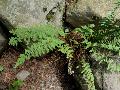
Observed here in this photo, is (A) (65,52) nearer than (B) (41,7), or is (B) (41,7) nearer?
(A) (65,52)

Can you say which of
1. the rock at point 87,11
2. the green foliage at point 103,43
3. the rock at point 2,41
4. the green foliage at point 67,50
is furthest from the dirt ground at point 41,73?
the rock at point 87,11

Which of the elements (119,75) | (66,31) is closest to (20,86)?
(66,31)

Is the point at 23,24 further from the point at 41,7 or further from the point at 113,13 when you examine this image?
the point at 113,13

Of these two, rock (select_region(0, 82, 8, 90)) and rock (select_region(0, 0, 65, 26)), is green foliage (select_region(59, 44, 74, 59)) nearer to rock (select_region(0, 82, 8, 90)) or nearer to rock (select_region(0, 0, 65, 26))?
rock (select_region(0, 0, 65, 26))

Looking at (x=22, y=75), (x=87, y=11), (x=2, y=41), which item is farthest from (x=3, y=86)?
(x=87, y=11)

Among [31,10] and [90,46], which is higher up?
[31,10]

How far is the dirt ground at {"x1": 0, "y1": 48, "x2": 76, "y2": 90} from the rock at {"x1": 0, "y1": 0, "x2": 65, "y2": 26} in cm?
74

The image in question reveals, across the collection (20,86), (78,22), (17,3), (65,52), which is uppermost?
(17,3)

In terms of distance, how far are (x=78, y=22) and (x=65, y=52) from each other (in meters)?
0.81

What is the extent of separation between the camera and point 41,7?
6230 mm

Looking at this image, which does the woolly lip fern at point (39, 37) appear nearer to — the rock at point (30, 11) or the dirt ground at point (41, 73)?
the rock at point (30, 11)

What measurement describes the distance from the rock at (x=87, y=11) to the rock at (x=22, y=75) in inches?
54.5

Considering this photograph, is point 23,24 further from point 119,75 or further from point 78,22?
point 119,75

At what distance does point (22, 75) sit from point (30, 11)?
131 cm
